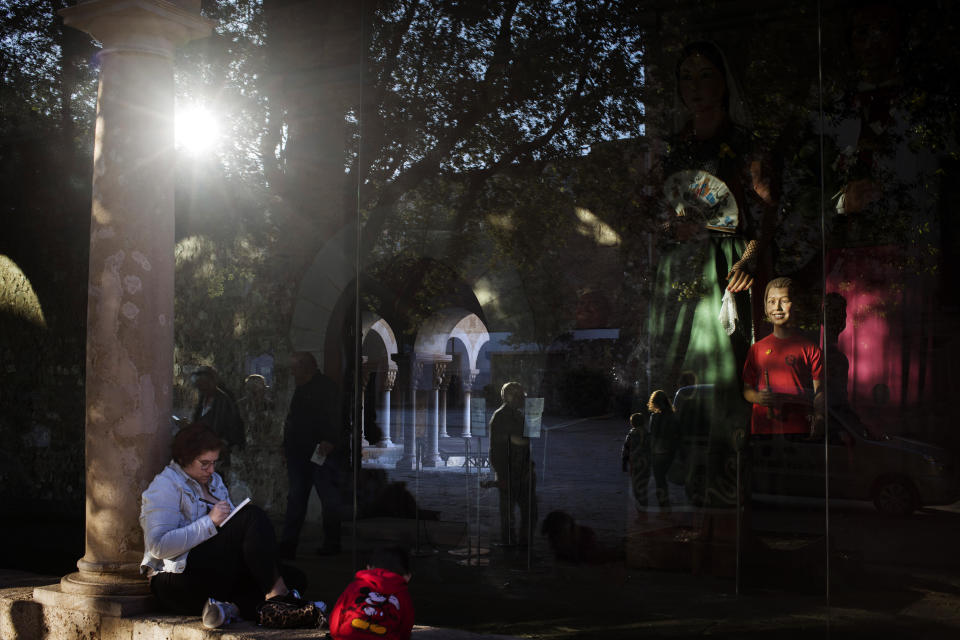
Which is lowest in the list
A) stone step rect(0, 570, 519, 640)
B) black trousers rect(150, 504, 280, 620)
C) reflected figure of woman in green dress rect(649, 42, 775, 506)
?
stone step rect(0, 570, 519, 640)

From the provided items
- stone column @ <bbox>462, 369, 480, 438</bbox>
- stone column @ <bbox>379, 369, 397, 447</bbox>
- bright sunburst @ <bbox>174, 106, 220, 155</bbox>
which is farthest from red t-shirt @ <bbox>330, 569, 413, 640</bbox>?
bright sunburst @ <bbox>174, 106, 220, 155</bbox>

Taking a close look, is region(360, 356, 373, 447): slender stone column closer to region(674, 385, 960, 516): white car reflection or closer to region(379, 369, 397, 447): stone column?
region(379, 369, 397, 447): stone column

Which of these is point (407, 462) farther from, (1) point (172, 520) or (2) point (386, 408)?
(1) point (172, 520)

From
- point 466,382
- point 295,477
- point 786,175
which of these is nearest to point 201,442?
point 466,382

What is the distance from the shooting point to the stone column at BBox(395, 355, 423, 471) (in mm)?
6633

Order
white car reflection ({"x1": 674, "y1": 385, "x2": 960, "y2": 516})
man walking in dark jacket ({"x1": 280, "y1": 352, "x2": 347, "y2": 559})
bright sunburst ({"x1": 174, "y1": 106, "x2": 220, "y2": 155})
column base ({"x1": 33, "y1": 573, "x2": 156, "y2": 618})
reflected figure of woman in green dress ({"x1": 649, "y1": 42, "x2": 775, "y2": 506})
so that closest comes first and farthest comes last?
white car reflection ({"x1": 674, "y1": 385, "x2": 960, "y2": 516})
column base ({"x1": 33, "y1": 573, "x2": 156, "y2": 618})
reflected figure of woman in green dress ({"x1": 649, "y1": 42, "x2": 775, "y2": 506})
man walking in dark jacket ({"x1": 280, "y1": 352, "x2": 347, "y2": 559})
bright sunburst ({"x1": 174, "y1": 106, "x2": 220, "y2": 155})

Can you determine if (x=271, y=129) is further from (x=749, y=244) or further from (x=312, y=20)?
(x=749, y=244)

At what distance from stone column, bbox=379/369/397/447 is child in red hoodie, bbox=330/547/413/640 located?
252 centimetres

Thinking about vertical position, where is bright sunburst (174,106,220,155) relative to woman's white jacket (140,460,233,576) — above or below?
above

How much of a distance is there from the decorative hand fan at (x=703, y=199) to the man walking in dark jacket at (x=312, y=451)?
9.42 ft

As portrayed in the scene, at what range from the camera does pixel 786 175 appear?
17.2 ft

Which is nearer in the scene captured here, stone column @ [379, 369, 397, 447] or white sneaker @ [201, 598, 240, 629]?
white sneaker @ [201, 598, 240, 629]

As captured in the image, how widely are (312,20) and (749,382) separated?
424 centimetres

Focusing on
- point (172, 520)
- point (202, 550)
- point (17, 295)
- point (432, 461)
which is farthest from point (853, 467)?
point (17, 295)
